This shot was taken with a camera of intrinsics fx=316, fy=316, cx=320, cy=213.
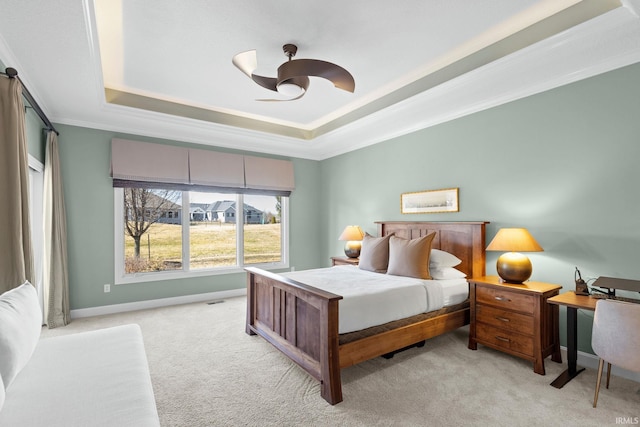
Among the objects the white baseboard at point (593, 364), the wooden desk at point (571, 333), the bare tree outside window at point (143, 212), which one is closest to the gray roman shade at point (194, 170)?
the bare tree outside window at point (143, 212)

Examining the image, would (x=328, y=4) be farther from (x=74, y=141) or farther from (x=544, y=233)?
(x=74, y=141)

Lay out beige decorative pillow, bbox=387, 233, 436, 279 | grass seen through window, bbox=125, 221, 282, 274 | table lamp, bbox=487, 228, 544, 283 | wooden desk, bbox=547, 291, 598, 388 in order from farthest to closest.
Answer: grass seen through window, bbox=125, 221, 282, 274, beige decorative pillow, bbox=387, 233, 436, 279, table lamp, bbox=487, 228, 544, 283, wooden desk, bbox=547, 291, 598, 388

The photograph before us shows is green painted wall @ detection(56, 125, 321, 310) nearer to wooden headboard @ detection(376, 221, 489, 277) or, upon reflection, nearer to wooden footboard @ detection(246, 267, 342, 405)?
wooden footboard @ detection(246, 267, 342, 405)

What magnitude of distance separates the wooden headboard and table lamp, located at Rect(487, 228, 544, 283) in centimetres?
49

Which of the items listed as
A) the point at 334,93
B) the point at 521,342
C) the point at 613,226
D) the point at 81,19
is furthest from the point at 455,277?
the point at 81,19

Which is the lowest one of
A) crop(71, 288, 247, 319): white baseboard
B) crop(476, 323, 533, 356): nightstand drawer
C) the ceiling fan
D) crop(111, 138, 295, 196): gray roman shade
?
crop(71, 288, 247, 319): white baseboard

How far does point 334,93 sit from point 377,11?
60.9 inches

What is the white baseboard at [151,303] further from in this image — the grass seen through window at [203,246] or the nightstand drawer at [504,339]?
the nightstand drawer at [504,339]

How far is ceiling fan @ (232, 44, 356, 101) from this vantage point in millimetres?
2561

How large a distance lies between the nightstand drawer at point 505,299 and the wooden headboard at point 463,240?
488 mm

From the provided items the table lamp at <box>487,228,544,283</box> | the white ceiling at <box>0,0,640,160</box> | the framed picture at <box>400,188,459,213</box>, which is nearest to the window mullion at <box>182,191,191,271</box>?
the white ceiling at <box>0,0,640,160</box>

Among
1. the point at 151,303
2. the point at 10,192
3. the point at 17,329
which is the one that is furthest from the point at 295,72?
the point at 151,303

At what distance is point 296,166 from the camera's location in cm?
592

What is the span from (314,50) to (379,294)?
2.27 metres
